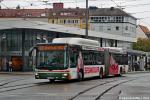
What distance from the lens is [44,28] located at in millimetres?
66250

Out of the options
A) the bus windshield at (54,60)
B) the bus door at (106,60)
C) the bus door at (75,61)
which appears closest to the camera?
the bus windshield at (54,60)

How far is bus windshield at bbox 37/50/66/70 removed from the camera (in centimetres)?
3238

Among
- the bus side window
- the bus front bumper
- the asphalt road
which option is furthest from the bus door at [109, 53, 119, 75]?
the asphalt road

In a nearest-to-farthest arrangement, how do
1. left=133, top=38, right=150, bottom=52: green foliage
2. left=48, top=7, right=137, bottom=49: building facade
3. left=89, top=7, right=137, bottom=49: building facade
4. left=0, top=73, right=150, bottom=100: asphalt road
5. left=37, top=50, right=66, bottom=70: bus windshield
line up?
left=0, top=73, right=150, bottom=100: asphalt road → left=37, top=50, right=66, bottom=70: bus windshield → left=133, top=38, right=150, bottom=52: green foliage → left=48, top=7, right=137, bottom=49: building facade → left=89, top=7, right=137, bottom=49: building facade

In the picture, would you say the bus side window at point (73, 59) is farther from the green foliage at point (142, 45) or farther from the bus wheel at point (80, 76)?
the green foliage at point (142, 45)

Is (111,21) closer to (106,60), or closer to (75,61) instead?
(106,60)

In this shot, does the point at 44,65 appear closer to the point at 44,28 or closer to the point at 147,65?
the point at 44,28

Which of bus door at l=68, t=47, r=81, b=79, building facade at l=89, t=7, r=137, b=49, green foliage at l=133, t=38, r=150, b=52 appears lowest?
green foliage at l=133, t=38, r=150, b=52

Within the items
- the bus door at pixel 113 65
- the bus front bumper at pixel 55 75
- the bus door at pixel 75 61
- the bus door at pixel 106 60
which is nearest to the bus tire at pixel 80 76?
the bus door at pixel 75 61

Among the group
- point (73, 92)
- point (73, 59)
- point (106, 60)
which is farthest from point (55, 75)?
point (106, 60)

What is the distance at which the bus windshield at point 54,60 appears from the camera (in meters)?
32.4

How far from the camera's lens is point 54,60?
3250 cm

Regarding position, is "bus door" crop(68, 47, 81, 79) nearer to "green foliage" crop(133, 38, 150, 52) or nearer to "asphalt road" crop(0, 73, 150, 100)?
"asphalt road" crop(0, 73, 150, 100)

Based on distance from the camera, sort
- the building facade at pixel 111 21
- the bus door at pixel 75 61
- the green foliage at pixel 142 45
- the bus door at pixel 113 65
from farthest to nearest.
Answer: the building facade at pixel 111 21 < the green foliage at pixel 142 45 < the bus door at pixel 113 65 < the bus door at pixel 75 61
